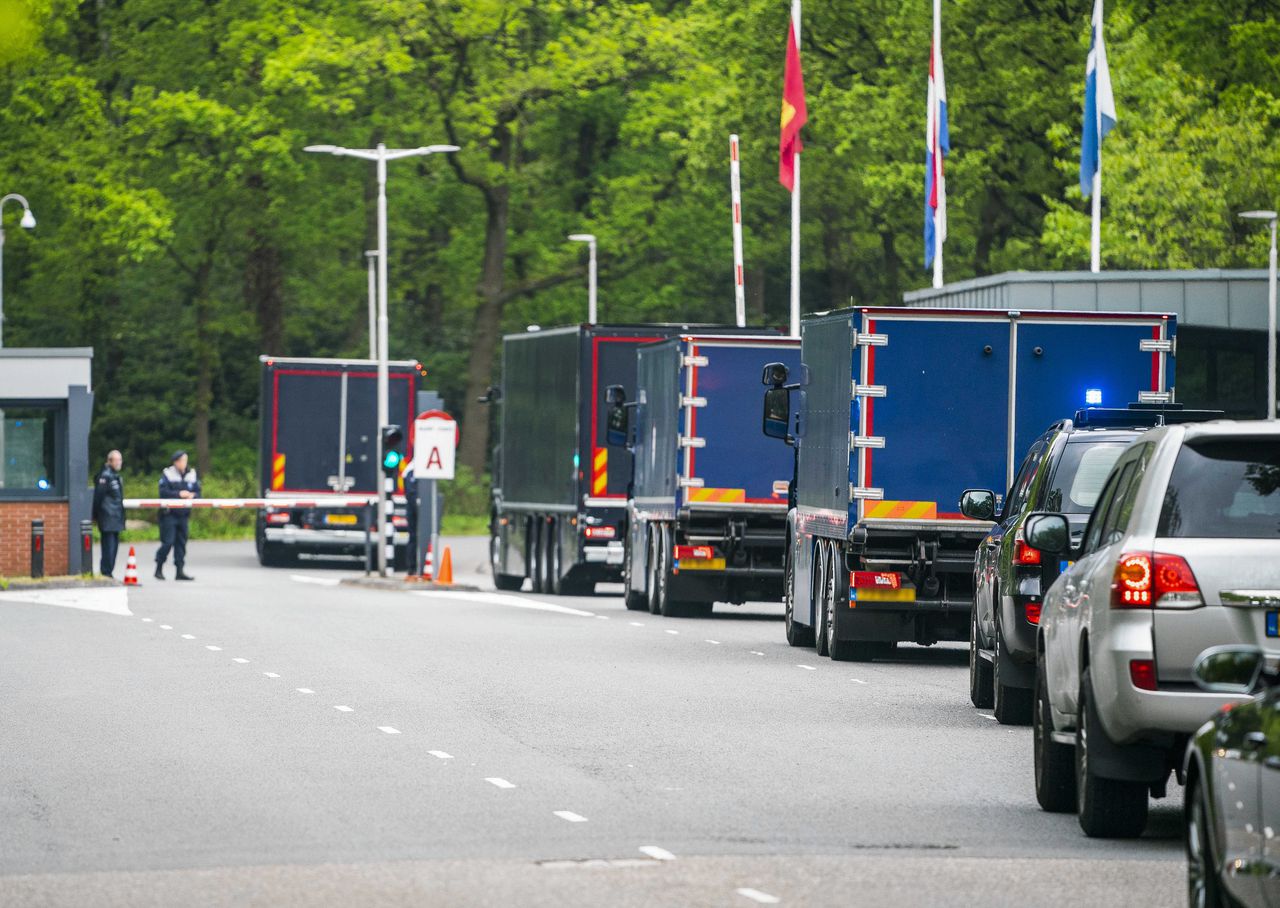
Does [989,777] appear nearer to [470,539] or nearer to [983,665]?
[983,665]

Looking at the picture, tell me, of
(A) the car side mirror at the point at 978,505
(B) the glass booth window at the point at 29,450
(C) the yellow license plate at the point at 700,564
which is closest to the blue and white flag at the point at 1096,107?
(C) the yellow license plate at the point at 700,564

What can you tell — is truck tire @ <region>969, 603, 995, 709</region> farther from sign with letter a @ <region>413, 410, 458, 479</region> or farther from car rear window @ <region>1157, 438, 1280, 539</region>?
sign with letter a @ <region>413, 410, 458, 479</region>

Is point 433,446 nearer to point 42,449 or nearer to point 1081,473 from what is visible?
point 42,449

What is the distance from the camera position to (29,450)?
36.3 m

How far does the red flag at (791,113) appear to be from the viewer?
3938 centimetres

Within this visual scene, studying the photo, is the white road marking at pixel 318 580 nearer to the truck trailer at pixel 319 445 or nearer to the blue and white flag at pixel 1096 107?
the truck trailer at pixel 319 445

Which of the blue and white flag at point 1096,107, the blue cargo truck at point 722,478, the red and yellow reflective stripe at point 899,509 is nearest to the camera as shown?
the red and yellow reflective stripe at point 899,509

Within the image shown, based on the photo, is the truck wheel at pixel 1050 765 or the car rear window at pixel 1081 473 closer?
the truck wheel at pixel 1050 765

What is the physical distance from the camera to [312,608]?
1210 inches

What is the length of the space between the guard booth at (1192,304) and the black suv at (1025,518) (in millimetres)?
22229

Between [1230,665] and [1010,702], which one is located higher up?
[1230,665]

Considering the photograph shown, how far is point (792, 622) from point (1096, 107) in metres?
16.5

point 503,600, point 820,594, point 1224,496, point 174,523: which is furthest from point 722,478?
point 1224,496

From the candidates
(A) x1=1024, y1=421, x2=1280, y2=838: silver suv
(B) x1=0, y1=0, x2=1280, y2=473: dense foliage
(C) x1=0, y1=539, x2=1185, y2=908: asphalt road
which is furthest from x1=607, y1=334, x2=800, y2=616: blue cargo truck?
(B) x1=0, y1=0, x2=1280, y2=473: dense foliage
